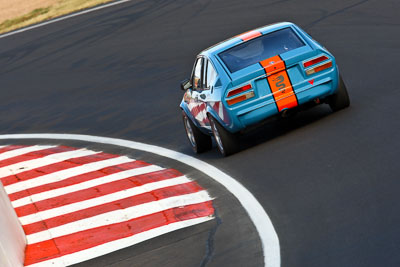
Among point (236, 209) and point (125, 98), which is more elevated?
point (236, 209)

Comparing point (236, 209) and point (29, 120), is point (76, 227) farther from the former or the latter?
point (29, 120)

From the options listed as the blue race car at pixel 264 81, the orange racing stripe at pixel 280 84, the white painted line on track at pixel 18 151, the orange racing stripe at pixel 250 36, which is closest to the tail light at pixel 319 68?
the blue race car at pixel 264 81

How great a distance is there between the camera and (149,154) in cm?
1444

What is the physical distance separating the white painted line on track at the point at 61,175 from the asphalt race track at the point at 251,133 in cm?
75

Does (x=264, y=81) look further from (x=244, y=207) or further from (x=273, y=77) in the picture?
(x=244, y=207)

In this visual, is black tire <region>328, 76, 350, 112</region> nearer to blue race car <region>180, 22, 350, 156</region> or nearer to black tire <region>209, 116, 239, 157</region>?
blue race car <region>180, 22, 350, 156</region>

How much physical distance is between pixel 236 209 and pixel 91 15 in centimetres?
2149

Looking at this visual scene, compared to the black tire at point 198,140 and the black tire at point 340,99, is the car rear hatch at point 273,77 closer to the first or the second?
the black tire at point 340,99

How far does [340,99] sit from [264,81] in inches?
53.0

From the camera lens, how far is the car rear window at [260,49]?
12.5 meters

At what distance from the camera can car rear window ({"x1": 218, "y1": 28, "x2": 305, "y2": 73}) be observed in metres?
12.5

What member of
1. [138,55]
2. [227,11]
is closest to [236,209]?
[138,55]

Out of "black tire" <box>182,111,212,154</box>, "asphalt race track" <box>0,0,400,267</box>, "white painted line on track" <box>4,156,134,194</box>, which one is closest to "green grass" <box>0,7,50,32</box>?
"asphalt race track" <box>0,0,400,267</box>

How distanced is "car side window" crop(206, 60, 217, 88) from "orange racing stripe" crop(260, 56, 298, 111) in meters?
0.82
